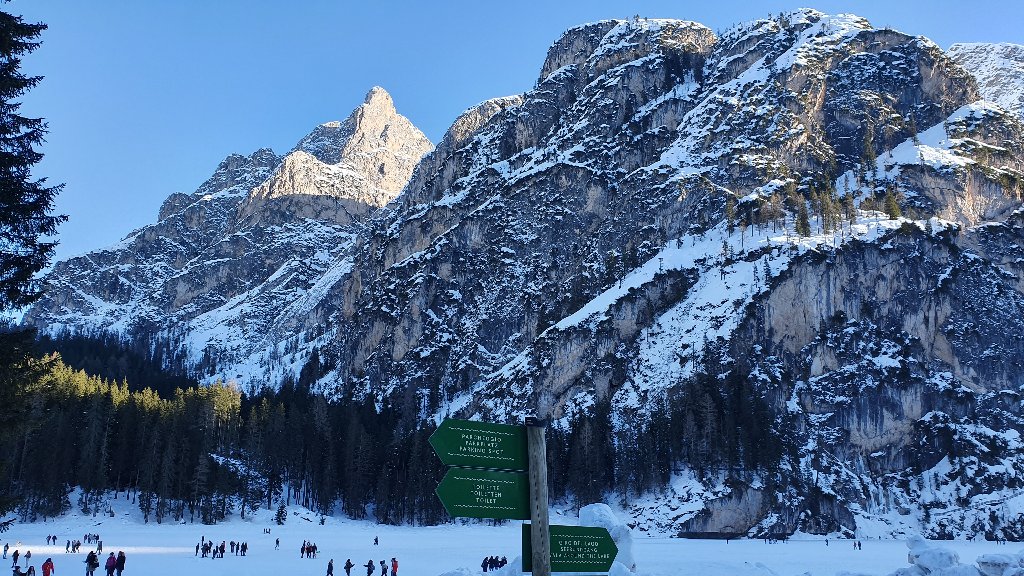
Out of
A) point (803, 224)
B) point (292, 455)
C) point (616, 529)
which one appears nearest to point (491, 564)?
point (616, 529)

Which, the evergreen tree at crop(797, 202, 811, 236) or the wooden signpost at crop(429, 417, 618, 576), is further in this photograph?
the evergreen tree at crop(797, 202, 811, 236)

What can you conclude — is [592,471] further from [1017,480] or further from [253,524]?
[1017,480]

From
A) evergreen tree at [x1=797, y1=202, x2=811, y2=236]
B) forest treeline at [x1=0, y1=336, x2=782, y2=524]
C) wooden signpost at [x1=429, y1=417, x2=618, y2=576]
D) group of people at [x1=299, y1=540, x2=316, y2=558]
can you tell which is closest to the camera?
wooden signpost at [x1=429, y1=417, x2=618, y2=576]

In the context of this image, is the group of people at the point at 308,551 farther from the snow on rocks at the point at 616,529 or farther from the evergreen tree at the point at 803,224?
the evergreen tree at the point at 803,224

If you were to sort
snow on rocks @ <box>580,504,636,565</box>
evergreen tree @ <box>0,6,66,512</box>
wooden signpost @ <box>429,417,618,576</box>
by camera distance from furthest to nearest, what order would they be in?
snow on rocks @ <box>580,504,636,565</box>, evergreen tree @ <box>0,6,66,512</box>, wooden signpost @ <box>429,417,618,576</box>

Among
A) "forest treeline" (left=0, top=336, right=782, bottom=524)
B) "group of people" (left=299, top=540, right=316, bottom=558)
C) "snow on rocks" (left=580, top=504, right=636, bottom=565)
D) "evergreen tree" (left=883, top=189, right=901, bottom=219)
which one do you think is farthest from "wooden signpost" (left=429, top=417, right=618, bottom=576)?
"evergreen tree" (left=883, top=189, right=901, bottom=219)

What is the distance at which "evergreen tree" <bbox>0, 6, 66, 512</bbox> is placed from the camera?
1809 cm

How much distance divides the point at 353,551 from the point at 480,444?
57261 millimetres

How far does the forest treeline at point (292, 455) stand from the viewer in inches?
3499

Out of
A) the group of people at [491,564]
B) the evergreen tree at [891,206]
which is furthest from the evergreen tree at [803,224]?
the group of people at [491,564]

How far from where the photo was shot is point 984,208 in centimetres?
14888

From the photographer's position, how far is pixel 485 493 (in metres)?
8.80

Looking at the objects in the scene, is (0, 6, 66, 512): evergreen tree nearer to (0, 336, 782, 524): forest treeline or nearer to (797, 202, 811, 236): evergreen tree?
(0, 336, 782, 524): forest treeline

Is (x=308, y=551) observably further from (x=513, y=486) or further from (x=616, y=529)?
(x=513, y=486)
